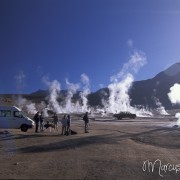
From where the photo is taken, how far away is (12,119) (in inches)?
1458

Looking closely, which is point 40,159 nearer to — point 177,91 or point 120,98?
point 177,91

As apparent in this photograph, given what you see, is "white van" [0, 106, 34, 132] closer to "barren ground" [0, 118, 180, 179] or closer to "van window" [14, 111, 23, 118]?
"van window" [14, 111, 23, 118]

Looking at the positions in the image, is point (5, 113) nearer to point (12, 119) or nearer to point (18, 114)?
point (12, 119)

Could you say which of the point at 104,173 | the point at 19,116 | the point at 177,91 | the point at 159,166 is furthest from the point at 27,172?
the point at 177,91

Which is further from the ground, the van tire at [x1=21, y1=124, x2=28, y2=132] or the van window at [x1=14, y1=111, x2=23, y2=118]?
the van window at [x1=14, y1=111, x2=23, y2=118]

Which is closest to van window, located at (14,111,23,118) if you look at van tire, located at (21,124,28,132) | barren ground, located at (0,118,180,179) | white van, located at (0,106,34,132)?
white van, located at (0,106,34,132)

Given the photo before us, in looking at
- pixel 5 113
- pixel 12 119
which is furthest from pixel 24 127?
pixel 5 113

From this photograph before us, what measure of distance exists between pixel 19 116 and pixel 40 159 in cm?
1927

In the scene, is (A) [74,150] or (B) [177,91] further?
(B) [177,91]

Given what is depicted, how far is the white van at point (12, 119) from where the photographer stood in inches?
1454

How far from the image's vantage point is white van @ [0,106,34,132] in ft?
121

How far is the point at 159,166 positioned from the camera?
17297 mm

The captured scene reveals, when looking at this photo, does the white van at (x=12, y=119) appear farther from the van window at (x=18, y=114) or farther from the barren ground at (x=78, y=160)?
the barren ground at (x=78, y=160)

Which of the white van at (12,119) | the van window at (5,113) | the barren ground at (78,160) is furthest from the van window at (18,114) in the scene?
the barren ground at (78,160)
